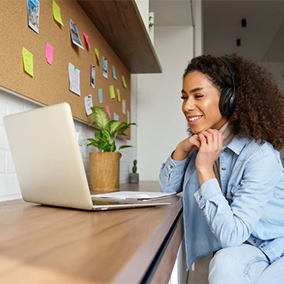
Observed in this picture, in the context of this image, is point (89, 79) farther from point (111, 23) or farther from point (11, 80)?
point (11, 80)

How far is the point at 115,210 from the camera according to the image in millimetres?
813

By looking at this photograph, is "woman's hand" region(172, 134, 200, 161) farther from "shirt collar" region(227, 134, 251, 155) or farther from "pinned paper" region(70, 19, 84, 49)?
"pinned paper" region(70, 19, 84, 49)

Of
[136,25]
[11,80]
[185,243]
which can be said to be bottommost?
[185,243]

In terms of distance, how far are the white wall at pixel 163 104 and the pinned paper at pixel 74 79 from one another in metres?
1.30

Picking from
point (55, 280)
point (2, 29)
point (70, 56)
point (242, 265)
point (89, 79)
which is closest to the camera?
point (55, 280)

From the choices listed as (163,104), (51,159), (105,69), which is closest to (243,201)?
(51,159)

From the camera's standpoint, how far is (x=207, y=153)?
3.35 ft

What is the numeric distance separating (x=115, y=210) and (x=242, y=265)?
1.07 feet

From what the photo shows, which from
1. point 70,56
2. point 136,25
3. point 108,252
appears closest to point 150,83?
point 136,25

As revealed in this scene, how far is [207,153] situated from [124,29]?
1011mm

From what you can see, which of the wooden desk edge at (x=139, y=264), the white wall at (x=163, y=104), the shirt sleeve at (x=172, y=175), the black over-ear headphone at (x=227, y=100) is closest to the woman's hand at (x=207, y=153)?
the black over-ear headphone at (x=227, y=100)

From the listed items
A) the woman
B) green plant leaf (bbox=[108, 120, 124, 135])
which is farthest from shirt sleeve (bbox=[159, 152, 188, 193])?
green plant leaf (bbox=[108, 120, 124, 135])

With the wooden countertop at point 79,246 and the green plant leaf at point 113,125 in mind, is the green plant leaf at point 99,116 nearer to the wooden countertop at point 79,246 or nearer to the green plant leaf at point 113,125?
the green plant leaf at point 113,125

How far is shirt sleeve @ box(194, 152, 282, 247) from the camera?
888 mm
